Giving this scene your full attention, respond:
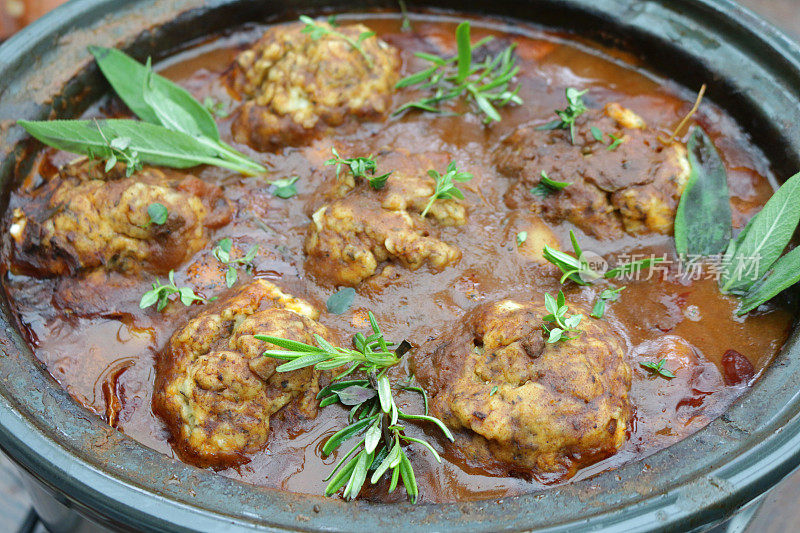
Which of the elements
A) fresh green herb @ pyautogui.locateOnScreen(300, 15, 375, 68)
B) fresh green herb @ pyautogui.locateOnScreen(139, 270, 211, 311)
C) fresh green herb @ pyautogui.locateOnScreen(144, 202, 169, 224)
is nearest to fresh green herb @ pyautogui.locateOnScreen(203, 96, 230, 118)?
fresh green herb @ pyautogui.locateOnScreen(300, 15, 375, 68)

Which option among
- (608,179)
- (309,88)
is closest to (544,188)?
(608,179)

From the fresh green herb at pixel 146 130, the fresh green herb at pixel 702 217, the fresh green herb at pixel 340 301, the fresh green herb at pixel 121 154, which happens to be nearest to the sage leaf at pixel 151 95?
the fresh green herb at pixel 146 130

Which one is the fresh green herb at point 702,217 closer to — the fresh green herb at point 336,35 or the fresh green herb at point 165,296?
the fresh green herb at point 336,35

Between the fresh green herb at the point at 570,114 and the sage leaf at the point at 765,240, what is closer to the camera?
the sage leaf at the point at 765,240

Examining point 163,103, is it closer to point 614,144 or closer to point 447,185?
point 447,185

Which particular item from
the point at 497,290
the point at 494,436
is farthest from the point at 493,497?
the point at 497,290
